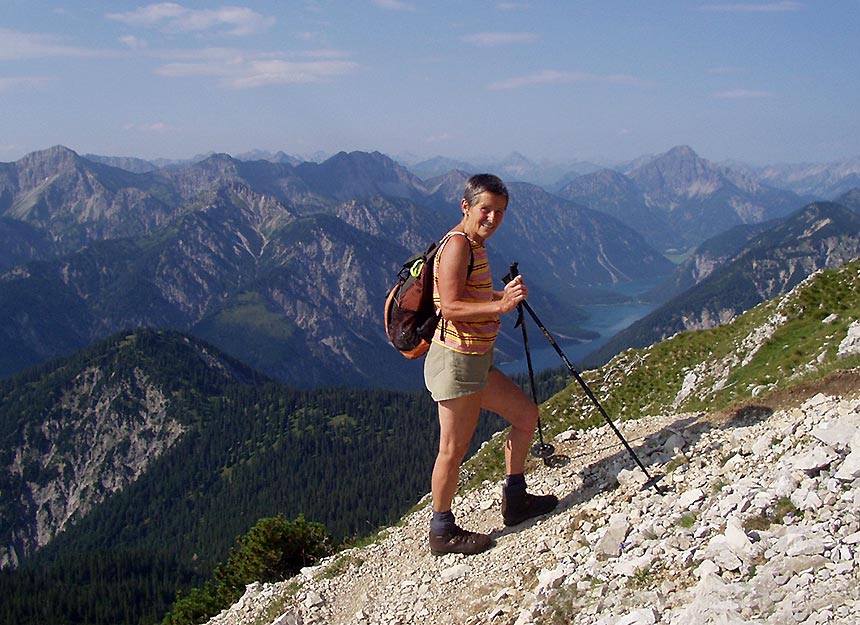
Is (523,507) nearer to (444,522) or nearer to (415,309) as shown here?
(444,522)

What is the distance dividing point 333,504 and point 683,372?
136561 mm

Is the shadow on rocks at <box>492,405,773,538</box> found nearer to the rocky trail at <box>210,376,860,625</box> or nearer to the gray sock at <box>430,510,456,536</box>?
the rocky trail at <box>210,376,860,625</box>

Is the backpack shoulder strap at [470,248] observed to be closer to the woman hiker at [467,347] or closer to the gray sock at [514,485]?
the woman hiker at [467,347]

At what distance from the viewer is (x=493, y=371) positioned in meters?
11.4

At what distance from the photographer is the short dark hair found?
10.2m

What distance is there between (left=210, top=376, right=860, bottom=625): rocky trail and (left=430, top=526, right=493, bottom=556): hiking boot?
0.17 metres

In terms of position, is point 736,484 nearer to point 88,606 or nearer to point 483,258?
point 483,258

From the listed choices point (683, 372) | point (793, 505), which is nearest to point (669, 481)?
point (793, 505)

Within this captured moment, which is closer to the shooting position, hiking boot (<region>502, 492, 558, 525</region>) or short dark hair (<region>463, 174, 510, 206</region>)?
short dark hair (<region>463, 174, 510, 206</region>)

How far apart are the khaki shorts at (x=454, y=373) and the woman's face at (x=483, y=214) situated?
6.10ft

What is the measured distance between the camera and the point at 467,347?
10453mm

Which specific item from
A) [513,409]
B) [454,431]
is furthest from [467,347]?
[513,409]

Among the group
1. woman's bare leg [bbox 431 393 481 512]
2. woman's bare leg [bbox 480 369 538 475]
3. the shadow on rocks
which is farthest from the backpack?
the shadow on rocks

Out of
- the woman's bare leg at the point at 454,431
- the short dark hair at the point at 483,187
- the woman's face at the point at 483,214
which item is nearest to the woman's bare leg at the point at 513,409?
the woman's bare leg at the point at 454,431
